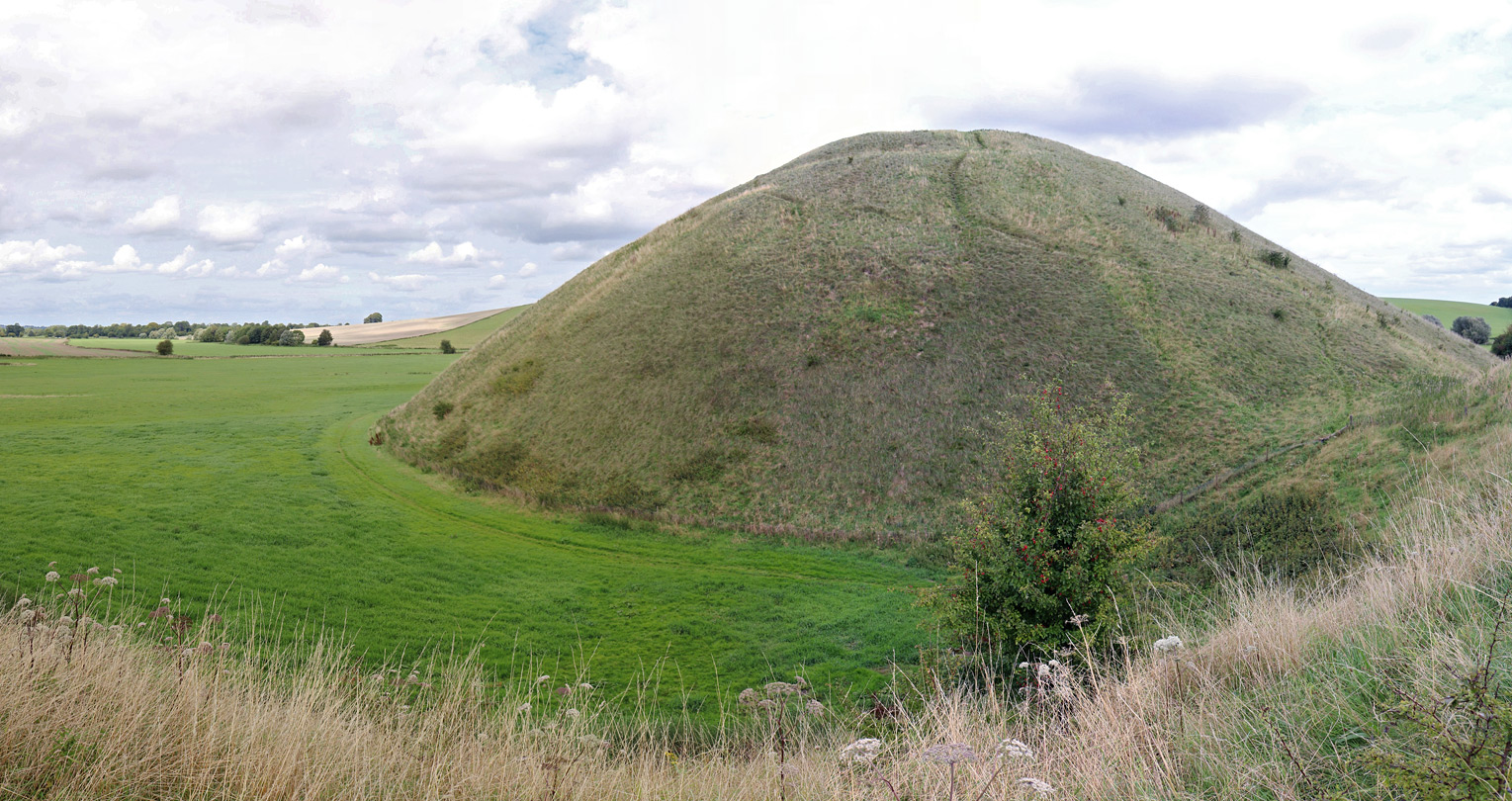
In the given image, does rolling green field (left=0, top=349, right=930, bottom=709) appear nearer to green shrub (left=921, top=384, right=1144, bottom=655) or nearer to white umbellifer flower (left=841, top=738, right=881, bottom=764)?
green shrub (left=921, top=384, right=1144, bottom=655)

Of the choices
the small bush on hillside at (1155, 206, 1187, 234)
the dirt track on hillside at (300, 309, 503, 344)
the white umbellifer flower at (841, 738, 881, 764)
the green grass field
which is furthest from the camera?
the dirt track on hillside at (300, 309, 503, 344)

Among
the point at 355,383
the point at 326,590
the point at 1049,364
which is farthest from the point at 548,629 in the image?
Answer: the point at 355,383

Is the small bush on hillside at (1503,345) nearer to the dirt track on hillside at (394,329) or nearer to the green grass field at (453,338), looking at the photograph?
the green grass field at (453,338)

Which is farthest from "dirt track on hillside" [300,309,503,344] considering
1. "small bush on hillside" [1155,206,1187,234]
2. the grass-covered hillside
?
"small bush on hillside" [1155,206,1187,234]

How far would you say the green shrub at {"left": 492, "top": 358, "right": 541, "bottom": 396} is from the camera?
33.8 m

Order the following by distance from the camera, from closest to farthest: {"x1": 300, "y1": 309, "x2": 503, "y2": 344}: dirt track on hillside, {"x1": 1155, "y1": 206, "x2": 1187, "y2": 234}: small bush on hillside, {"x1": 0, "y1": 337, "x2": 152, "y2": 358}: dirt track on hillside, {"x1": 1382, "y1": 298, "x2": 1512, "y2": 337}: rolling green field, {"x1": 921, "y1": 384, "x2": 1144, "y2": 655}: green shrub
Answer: {"x1": 921, "y1": 384, "x2": 1144, "y2": 655}: green shrub → {"x1": 1155, "y1": 206, "x2": 1187, "y2": 234}: small bush on hillside → {"x1": 0, "y1": 337, "x2": 152, "y2": 358}: dirt track on hillside → {"x1": 1382, "y1": 298, "x2": 1512, "y2": 337}: rolling green field → {"x1": 300, "y1": 309, "x2": 503, "y2": 344}: dirt track on hillside

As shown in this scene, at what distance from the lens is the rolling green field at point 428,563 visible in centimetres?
1689

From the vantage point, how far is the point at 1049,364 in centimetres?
2923

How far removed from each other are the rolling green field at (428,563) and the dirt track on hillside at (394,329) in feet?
377

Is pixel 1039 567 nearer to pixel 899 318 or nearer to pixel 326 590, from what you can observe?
pixel 326 590

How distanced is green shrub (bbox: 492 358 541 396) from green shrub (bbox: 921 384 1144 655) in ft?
82.3

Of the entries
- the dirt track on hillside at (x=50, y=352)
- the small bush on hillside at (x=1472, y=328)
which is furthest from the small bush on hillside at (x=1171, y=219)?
the dirt track on hillside at (x=50, y=352)

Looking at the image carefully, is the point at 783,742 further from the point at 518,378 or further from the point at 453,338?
the point at 453,338

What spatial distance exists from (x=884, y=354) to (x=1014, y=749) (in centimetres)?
2615
